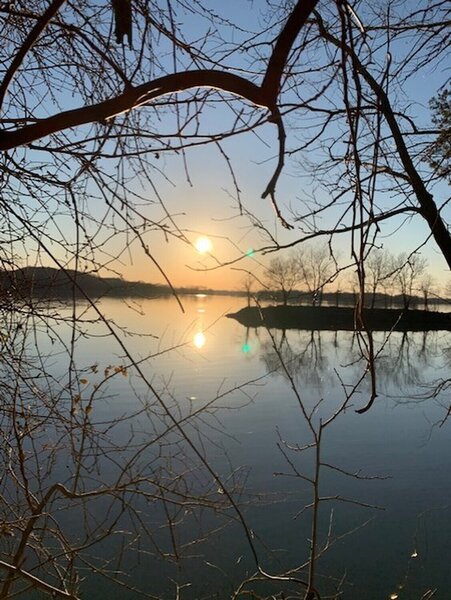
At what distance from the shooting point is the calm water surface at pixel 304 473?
→ 3135 millimetres

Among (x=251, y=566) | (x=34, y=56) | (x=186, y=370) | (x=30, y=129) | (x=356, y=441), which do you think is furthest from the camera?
(x=186, y=370)

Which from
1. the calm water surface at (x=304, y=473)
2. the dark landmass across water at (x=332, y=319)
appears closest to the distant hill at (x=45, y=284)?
the calm water surface at (x=304, y=473)

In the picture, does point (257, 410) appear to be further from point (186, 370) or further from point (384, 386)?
point (384, 386)

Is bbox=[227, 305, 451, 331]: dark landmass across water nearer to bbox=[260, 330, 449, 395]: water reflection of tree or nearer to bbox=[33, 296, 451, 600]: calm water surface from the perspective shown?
bbox=[260, 330, 449, 395]: water reflection of tree

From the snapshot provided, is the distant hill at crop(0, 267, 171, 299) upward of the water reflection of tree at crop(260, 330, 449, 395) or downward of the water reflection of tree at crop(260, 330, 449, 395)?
upward

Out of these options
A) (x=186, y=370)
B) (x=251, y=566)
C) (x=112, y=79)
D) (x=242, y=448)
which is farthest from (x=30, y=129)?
(x=186, y=370)

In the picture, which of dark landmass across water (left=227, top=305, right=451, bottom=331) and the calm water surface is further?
dark landmass across water (left=227, top=305, right=451, bottom=331)

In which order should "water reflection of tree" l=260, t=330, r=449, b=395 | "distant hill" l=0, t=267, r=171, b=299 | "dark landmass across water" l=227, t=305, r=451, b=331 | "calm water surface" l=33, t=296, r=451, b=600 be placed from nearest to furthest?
"distant hill" l=0, t=267, r=171, b=299
"calm water surface" l=33, t=296, r=451, b=600
"water reflection of tree" l=260, t=330, r=449, b=395
"dark landmass across water" l=227, t=305, r=451, b=331

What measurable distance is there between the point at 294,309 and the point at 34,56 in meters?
33.2

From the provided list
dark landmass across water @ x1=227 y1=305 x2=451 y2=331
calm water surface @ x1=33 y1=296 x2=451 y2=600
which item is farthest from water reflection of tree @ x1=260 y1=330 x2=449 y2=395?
dark landmass across water @ x1=227 y1=305 x2=451 y2=331

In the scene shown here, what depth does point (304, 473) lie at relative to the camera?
596cm

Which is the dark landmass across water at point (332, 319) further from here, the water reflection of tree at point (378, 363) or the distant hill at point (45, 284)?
the distant hill at point (45, 284)

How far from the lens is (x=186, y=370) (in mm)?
11242

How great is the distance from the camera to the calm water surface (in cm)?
313
